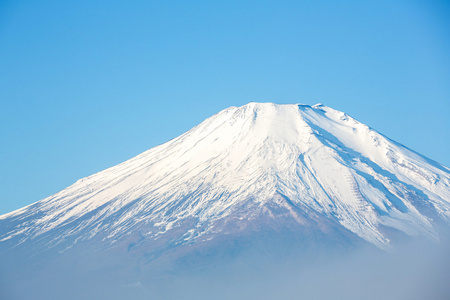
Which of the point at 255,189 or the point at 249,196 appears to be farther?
the point at 255,189

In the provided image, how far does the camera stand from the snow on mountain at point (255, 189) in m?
96.2

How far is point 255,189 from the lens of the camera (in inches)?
3952

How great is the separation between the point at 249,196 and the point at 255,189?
149 cm

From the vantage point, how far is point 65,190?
118m

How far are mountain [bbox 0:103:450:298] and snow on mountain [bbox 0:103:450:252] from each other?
17 cm

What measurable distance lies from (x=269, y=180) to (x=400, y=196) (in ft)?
53.7

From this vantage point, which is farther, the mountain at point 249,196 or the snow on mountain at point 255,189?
the snow on mountain at point 255,189

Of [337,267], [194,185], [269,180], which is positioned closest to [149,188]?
[194,185]

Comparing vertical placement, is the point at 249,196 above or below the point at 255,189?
below

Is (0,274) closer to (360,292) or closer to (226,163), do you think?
(226,163)

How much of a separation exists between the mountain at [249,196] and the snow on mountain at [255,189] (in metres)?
0.17

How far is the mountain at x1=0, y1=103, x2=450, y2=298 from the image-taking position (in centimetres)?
9388

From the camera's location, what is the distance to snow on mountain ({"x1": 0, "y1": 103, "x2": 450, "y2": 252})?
96188 mm

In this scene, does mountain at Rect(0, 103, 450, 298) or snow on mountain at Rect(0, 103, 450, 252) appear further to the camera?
snow on mountain at Rect(0, 103, 450, 252)
